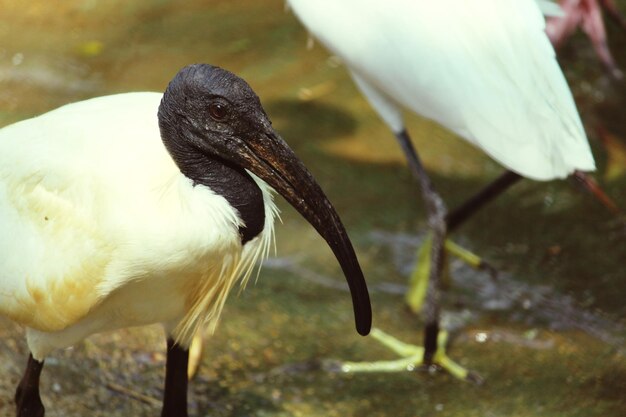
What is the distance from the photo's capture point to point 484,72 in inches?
164

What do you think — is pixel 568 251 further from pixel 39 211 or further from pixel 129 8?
pixel 129 8

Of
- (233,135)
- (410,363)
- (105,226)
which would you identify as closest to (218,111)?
(233,135)

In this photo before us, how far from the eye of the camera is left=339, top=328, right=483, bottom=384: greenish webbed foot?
14.3 feet

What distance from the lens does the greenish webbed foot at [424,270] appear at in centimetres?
478

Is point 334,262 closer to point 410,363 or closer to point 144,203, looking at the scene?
point 410,363

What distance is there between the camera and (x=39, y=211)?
315 cm

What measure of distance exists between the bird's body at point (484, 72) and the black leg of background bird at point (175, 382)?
1390mm

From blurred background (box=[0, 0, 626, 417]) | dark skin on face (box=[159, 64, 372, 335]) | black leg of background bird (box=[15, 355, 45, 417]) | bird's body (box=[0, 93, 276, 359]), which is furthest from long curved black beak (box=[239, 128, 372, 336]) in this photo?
blurred background (box=[0, 0, 626, 417])

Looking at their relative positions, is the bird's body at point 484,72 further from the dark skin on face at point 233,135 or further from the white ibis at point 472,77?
the dark skin on face at point 233,135

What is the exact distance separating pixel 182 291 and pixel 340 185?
2332mm

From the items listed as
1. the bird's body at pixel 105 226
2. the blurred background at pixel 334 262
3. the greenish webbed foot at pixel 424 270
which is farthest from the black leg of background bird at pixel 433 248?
the bird's body at pixel 105 226

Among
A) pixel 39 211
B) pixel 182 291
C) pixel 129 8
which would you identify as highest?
pixel 39 211

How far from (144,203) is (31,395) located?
0.86 meters

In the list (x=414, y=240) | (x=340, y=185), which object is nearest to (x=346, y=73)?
(x=340, y=185)
